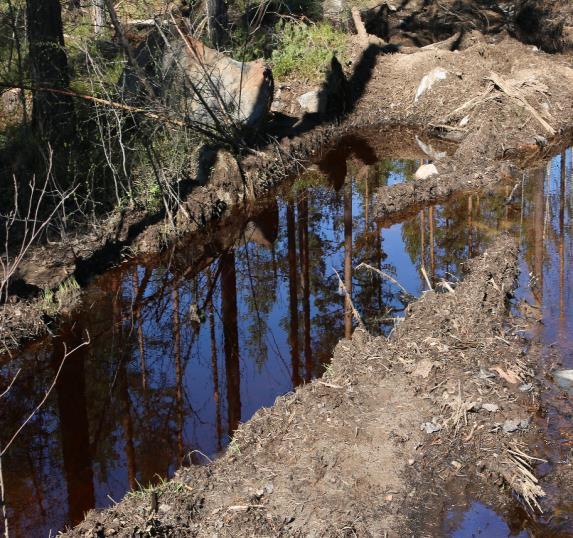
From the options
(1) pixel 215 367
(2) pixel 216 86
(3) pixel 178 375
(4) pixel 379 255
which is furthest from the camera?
(2) pixel 216 86

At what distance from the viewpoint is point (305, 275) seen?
10336 millimetres

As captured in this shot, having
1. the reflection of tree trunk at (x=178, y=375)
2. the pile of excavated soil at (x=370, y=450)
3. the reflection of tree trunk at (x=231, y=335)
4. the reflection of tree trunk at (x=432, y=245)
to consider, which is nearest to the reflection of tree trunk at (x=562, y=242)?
the pile of excavated soil at (x=370, y=450)

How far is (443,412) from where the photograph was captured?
6.36m

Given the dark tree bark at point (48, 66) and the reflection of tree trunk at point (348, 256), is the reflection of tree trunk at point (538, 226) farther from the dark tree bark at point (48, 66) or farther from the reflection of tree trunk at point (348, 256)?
the dark tree bark at point (48, 66)

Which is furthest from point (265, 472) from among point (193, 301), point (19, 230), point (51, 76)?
point (51, 76)

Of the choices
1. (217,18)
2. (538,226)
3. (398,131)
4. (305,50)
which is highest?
(217,18)

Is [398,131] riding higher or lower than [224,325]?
higher

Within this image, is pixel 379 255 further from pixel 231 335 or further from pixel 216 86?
pixel 216 86

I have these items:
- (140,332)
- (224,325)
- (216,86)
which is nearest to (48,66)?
(216,86)

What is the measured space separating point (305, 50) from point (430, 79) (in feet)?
9.19

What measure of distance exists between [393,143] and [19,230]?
27.7ft

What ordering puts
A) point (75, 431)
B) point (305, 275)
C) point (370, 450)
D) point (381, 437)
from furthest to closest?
point (305, 275), point (75, 431), point (381, 437), point (370, 450)

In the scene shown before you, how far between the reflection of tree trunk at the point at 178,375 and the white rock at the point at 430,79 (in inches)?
368

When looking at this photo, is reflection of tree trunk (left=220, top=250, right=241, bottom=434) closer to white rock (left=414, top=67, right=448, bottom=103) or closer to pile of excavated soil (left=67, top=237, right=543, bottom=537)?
pile of excavated soil (left=67, top=237, right=543, bottom=537)
